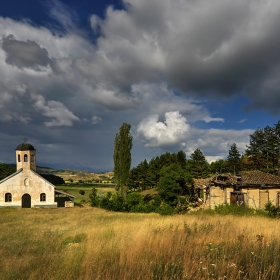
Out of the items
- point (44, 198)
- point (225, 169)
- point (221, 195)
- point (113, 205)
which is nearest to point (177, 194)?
point (221, 195)

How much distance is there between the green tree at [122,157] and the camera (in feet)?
126

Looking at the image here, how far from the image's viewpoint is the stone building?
32.9 m

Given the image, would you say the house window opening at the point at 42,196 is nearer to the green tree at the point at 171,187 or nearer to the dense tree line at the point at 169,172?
the dense tree line at the point at 169,172

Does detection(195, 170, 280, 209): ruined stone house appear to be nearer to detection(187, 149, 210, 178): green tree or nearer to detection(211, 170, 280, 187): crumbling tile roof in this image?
detection(211, 170, 280, 187): crumbling tile roof

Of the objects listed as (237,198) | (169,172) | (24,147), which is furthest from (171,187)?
(24,147)

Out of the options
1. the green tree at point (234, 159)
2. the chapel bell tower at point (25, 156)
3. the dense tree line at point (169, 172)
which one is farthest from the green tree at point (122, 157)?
the green tree at point (234, 159)

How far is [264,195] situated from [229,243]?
82.5 ft

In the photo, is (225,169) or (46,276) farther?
(225,169)

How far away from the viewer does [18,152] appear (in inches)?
1398

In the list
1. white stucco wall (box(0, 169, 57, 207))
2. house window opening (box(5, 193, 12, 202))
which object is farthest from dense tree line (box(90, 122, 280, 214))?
house window opening (box(5, 193, 12, 202))

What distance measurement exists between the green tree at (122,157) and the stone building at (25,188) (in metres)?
9.18

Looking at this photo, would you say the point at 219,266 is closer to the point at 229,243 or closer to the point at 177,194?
the point at 229,243

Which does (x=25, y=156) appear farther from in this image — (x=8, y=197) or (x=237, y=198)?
(x=237, y=198)

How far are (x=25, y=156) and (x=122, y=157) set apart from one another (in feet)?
51.6
